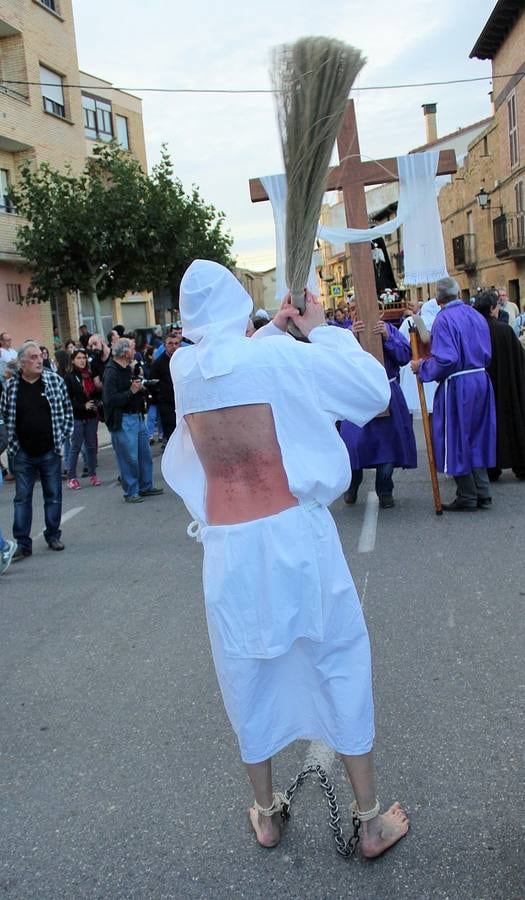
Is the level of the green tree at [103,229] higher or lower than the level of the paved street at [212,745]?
higher

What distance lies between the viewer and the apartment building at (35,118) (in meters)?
21.5

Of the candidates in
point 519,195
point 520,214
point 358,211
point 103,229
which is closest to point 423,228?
point 358,211

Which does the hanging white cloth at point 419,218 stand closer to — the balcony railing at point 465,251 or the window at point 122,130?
the window at point 122,130

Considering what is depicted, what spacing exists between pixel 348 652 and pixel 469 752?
987 millimetres

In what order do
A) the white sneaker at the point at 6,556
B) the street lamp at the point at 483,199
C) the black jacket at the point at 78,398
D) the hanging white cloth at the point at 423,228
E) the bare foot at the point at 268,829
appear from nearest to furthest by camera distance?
the bare foot at the point at 268,829 → the white sneaker at the point at 6,556 → the hanging white cloth at the point at 423,228 → the black jacket at the point at 78,398 → the street lamp at the point at 483,199

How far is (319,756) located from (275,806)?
0.54 metres

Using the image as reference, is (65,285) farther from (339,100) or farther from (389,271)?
(339,100)

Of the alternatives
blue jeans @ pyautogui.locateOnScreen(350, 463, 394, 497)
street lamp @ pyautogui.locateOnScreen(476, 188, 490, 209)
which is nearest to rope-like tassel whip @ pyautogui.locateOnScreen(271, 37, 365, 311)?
blue jeans @ pyautogui.locateOnScreen(350, 463, 394, 497)

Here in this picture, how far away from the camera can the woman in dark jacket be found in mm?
10273

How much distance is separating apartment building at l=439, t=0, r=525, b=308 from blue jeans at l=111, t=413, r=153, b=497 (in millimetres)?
20900

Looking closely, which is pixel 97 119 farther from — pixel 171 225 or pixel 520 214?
pixel 520 214

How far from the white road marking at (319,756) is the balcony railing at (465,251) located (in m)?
36.1

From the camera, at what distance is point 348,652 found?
2465 mm

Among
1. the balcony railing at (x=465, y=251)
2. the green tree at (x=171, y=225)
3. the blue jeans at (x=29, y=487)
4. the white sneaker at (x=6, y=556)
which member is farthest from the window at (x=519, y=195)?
the white sneaker at (x=6, y=556)
